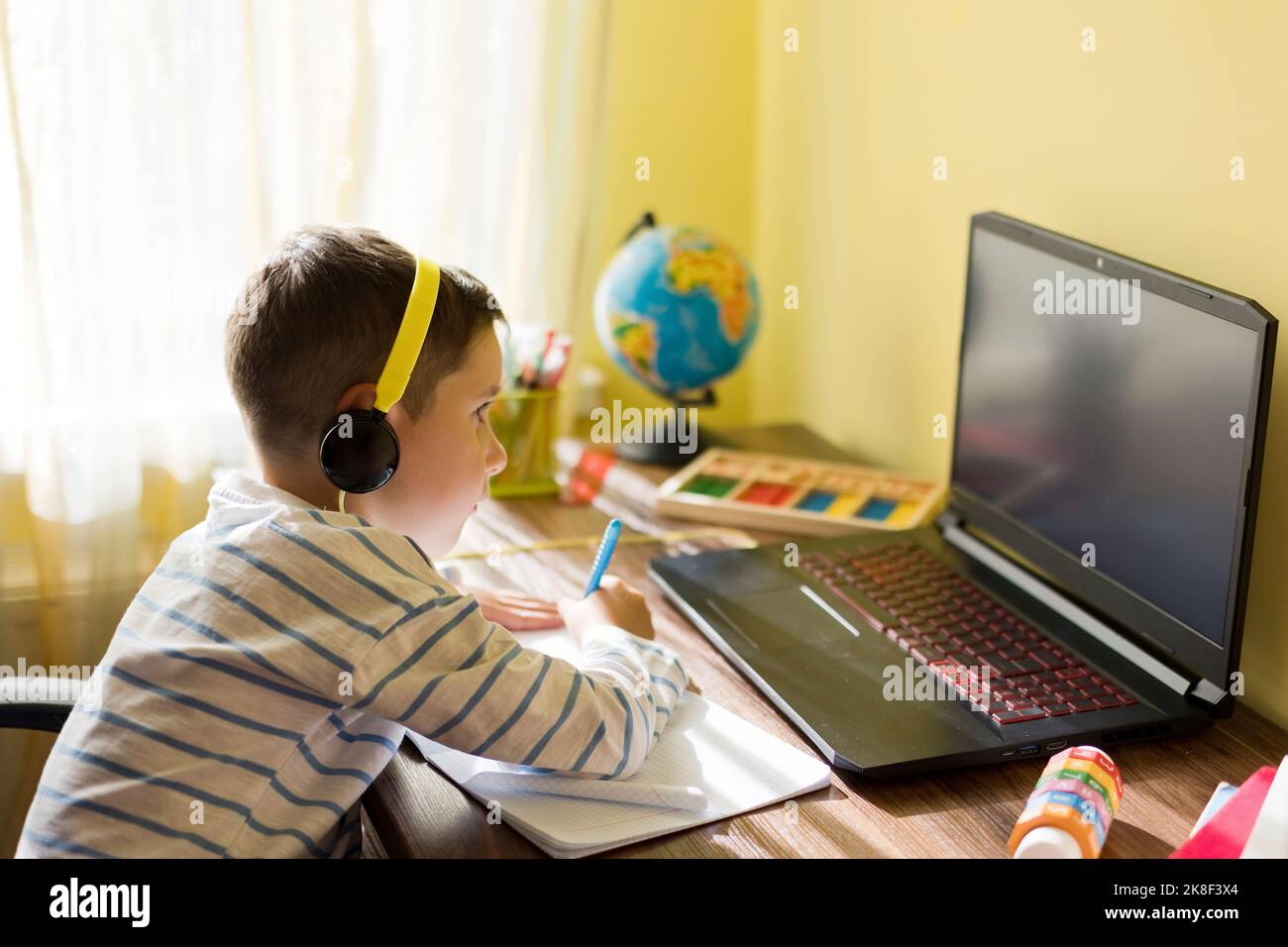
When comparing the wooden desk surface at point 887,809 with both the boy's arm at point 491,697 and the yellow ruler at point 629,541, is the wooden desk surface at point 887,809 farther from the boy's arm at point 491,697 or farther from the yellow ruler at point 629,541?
the yellow ruler at point 629,541

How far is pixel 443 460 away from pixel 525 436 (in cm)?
63

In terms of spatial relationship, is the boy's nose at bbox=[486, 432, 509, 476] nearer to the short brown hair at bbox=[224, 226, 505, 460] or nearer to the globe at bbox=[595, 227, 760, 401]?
the short brown hair at bbox=[224, 226, 505, 460]

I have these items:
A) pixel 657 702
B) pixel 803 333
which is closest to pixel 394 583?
pixel 657 702

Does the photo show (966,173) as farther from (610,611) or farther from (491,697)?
(491,697)

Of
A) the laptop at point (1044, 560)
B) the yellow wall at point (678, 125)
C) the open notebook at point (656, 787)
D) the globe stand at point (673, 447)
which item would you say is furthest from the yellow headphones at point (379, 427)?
the yellow wall at point (678, 125)

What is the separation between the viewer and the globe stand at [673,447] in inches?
69.2

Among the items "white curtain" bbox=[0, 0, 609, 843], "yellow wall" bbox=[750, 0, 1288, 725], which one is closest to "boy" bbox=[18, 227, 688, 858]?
"yellow wall" bbox=[750, 0, 1288, 725]

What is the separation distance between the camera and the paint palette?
1.52 meters

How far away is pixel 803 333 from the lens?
6.35 ft

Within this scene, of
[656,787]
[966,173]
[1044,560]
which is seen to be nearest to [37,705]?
[656,787]

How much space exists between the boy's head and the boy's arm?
0.41 ft
